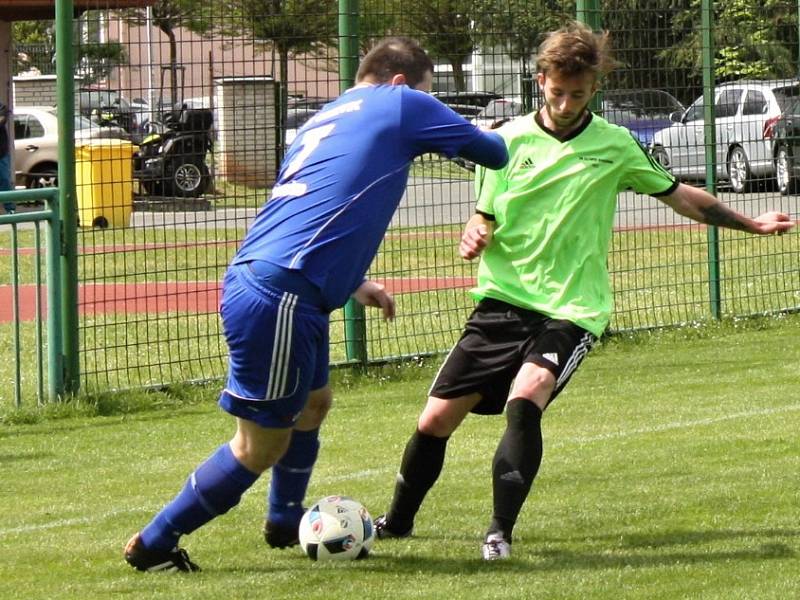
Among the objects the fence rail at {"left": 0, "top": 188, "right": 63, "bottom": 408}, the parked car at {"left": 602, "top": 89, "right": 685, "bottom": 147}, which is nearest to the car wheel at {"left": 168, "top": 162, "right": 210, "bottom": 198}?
the fence rail at {"left": 0, "top": 188, "right": 63, "bottom": 408}

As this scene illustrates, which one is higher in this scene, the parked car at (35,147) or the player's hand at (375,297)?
the parked car at (35,147)

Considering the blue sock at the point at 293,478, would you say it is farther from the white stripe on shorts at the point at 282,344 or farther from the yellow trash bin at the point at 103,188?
the yellow trash bin at the point at 103,188

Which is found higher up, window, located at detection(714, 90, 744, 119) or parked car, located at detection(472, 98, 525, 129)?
window, located at detection(714, 90, 744, 119)

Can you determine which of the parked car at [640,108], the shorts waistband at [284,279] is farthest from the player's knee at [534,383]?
the parked car at [640,108]

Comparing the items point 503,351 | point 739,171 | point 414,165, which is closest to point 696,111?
point 739,171

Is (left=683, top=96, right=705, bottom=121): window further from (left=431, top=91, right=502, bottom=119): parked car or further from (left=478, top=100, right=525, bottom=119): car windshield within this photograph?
(left=431, top=91, right=502, bottom=119): parked car

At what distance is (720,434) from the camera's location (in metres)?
8.55

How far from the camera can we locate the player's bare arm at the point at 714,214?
641cm

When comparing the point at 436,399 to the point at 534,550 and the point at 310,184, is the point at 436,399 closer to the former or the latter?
the point at 534,550

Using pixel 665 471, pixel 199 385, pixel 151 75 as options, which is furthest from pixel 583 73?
pixel 199 385

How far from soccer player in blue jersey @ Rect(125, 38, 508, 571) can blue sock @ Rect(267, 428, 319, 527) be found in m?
0.32

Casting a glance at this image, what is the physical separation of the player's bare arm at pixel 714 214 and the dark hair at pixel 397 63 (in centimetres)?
137

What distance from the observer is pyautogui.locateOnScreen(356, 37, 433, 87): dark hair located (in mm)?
5688

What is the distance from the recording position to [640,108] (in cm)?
1233
